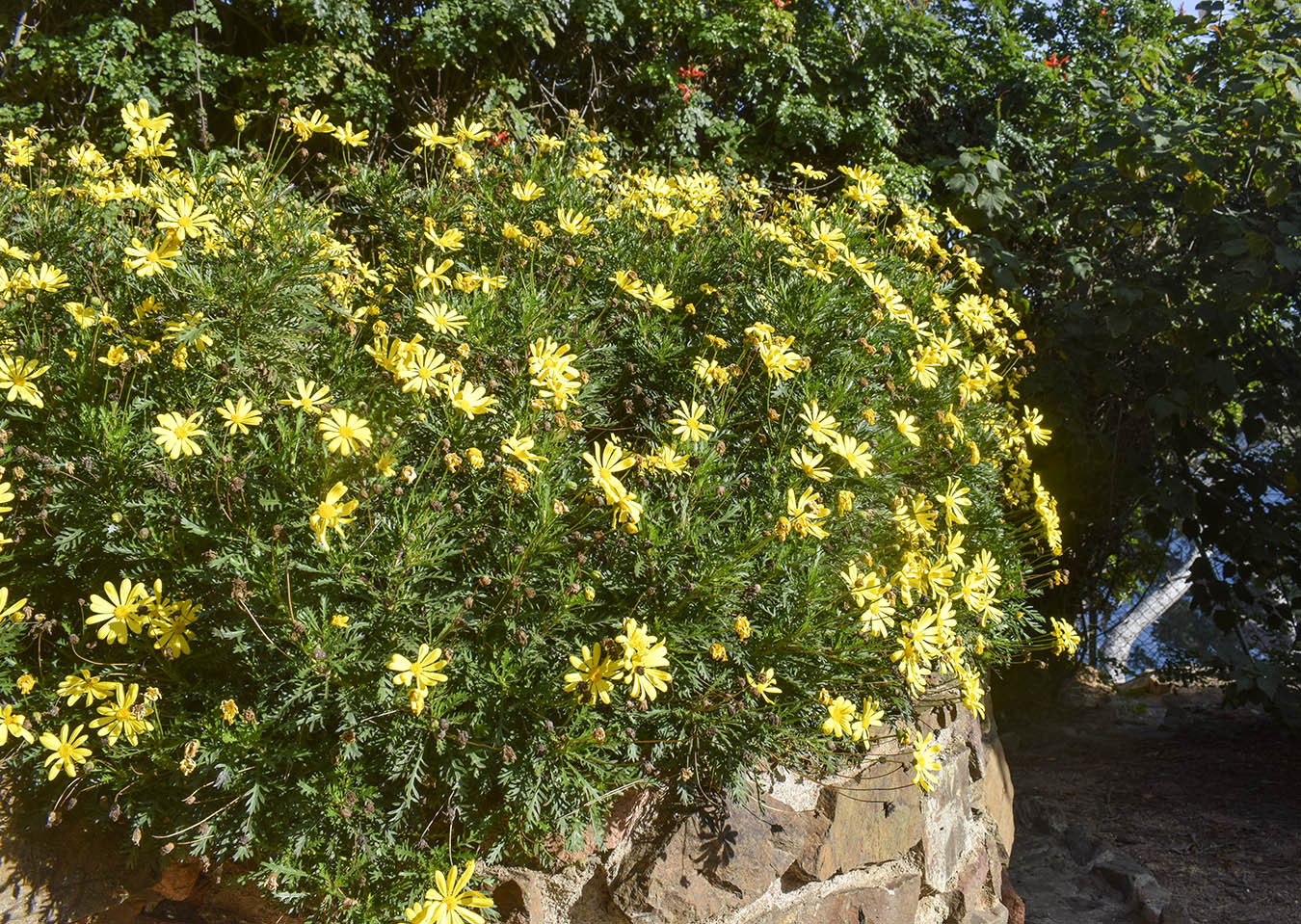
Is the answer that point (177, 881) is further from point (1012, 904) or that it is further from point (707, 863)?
point (1012, 904)

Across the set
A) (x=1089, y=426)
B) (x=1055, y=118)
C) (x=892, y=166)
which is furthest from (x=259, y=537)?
(x=1055, y=118)

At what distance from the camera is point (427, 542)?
80.3 inches

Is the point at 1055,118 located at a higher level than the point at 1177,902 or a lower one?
higher

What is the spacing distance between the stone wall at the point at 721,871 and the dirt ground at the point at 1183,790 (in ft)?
3.50

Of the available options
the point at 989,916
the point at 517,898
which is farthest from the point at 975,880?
the point at 517,898

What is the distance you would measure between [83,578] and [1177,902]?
3689mm

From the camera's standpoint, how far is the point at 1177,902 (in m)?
3.44

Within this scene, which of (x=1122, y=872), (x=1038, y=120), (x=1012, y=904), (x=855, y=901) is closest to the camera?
(x=855, y=901)

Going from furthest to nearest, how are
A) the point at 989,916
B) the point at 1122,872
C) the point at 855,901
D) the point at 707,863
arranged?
the point at 1122,872 < the point at 989,916 < the point at 855,901 < the point at 707,863

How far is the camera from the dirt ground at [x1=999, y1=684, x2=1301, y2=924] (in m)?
3.57

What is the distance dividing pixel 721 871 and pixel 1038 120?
15.2 feet

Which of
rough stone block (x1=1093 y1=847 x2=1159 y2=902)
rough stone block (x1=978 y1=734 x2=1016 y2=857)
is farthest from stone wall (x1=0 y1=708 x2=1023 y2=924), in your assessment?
rough stone block (x1=1093 y1=847 x2=1159 y2=902)

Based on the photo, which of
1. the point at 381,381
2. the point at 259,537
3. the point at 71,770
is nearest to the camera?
the point at 71,770

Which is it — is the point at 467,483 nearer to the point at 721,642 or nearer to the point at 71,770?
the point at 721,642
